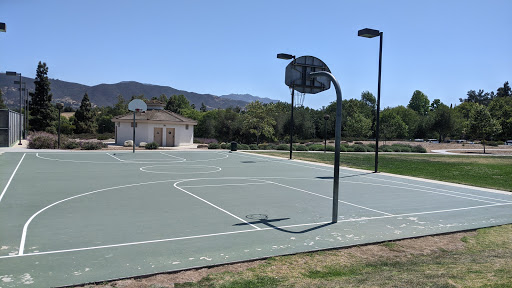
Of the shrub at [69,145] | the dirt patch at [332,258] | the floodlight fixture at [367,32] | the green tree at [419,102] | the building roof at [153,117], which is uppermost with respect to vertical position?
the green tree at [419,102]

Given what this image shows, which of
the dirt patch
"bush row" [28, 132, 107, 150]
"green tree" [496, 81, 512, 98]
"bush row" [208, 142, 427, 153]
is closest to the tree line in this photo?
"bush row" [208, 142, 427, 153]

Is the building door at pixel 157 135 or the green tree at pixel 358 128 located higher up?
the green tree at pixel 358 128

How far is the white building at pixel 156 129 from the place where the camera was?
1667 inches

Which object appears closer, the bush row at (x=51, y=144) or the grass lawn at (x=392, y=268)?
the grass lawn at (x=392, y=268)

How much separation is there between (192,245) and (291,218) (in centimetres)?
315

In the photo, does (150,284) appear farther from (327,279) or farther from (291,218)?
(291,218)

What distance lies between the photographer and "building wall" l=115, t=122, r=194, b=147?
139ft

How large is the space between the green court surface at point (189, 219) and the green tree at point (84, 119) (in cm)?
5299

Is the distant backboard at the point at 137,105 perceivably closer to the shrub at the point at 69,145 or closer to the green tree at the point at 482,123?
the shrub at the point at 69,145

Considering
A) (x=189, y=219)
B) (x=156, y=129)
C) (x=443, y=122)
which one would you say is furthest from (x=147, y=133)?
(x=443, y=122)

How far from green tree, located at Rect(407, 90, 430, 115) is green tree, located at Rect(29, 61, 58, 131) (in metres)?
105

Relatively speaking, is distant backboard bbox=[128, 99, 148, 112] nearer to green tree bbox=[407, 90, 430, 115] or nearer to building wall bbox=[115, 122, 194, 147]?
building wall bbox=[115, 122, 194, 147]

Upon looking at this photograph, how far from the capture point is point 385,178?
18906 mm

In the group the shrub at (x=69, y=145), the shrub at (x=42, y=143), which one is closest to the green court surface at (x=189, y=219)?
the shrub at (x=69, y=145)
